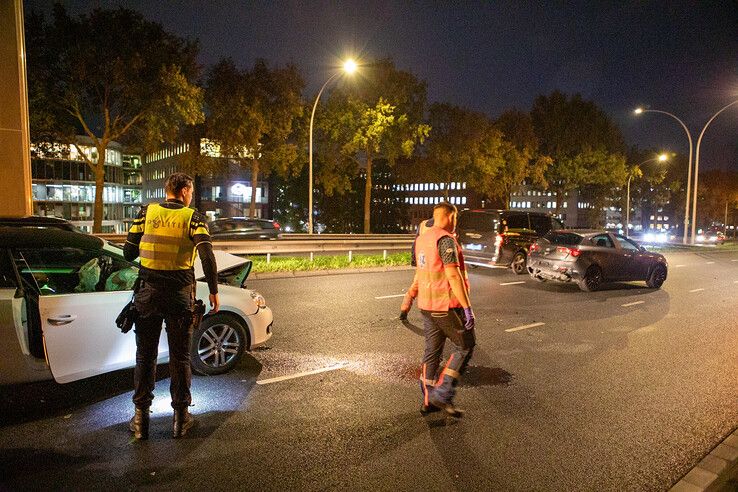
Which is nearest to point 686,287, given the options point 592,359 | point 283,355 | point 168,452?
point 592,359

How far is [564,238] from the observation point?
522 inches

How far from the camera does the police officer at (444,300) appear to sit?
4.48m

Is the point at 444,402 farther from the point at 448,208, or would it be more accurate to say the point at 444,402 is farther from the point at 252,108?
the point at 252,108

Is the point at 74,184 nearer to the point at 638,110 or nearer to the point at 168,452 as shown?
the point at 638,110

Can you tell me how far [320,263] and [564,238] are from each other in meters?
7.37

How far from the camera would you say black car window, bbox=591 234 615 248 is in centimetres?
1311

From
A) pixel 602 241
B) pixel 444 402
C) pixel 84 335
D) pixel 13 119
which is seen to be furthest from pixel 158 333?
pixel 602 241

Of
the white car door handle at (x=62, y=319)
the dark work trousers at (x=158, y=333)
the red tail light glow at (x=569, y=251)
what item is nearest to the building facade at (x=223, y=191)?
the red tail light glow at (x=569, y=251)

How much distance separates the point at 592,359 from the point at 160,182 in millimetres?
78226

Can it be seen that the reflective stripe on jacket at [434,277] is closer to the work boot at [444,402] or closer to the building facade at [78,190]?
the work boot at [444,402]

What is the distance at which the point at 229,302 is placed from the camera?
5602mm

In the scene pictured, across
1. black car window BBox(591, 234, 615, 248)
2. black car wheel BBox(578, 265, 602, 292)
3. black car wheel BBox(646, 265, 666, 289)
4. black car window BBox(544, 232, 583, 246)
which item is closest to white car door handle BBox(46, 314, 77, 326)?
black car wheel BBox(578, 265, 602, 292)

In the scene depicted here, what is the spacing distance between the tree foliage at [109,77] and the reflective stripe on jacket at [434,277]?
2273 centimetres

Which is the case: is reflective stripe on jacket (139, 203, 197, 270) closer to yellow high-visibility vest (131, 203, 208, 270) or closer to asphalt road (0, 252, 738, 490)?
yellow high-visibility vest (131, 203, 208, 270)
